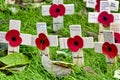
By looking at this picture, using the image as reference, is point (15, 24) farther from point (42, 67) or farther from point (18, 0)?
point (18, 0)

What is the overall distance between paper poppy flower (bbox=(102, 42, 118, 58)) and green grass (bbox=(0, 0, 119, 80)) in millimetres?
89

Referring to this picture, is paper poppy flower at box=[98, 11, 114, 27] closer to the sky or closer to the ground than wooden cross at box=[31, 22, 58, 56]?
closer to the sky

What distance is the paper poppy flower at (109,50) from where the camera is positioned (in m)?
3.22

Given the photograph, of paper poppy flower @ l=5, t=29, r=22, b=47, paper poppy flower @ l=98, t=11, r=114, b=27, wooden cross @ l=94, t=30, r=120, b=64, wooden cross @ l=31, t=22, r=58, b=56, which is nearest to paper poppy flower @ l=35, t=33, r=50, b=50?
wooden cross @ l=31, t=22, r=58, b=56

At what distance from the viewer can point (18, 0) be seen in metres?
4.67

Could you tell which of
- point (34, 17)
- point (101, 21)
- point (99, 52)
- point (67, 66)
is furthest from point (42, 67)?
point (34, 17)

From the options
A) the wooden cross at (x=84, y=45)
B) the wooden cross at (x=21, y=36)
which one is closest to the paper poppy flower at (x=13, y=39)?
the wooden cross at (x=21, y=36)

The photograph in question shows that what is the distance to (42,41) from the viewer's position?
135 inches

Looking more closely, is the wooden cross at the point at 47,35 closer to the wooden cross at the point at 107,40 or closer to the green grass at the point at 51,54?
the green grass at the point at 51,54

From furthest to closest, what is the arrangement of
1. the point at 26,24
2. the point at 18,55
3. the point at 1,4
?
the point at 1,4 → the point at 26,24 → the point at 18,55

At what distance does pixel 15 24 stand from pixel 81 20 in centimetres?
95

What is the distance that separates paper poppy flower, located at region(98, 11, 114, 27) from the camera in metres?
3.68

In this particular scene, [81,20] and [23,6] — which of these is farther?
[23,6]

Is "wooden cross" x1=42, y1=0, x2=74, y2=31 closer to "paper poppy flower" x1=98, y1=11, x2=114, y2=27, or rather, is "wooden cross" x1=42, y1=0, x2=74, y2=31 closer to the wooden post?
"paper poppy flower" x1=98, y1=11, x2=114, y2=27
